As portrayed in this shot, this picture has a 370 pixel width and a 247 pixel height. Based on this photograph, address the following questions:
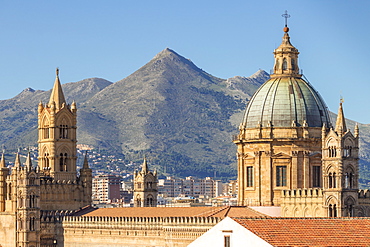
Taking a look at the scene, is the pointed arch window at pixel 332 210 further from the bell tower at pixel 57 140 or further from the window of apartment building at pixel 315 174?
the bell tower at pixel 57 140

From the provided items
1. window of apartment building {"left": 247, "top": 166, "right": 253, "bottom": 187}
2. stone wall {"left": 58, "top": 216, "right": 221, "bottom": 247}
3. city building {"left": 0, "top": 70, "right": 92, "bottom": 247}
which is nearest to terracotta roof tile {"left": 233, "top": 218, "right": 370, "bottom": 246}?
stone wall {"left": 58, "top": 216, "right": 221, "bottom": 247}

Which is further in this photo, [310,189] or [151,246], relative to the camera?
[151,246]

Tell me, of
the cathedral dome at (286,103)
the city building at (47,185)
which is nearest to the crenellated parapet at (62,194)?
the city building at (47,185)

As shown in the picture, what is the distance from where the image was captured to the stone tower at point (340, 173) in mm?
112062

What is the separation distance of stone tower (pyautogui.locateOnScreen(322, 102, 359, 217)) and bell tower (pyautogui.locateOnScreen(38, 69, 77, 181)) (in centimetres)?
5219

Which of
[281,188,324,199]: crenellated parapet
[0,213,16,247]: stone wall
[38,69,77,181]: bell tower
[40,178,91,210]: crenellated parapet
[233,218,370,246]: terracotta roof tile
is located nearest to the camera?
[233,218,370,246]: terracotta roof tile

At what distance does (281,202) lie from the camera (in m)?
123

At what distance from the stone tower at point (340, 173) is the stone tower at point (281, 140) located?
40.9 feet

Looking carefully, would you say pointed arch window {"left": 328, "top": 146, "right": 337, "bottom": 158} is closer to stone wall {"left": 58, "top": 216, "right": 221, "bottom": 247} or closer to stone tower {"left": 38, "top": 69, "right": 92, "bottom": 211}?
stone wall {"left": 58, "top": 216, "right": 221, "bottom": 247}

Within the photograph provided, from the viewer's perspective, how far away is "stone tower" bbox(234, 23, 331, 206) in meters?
127

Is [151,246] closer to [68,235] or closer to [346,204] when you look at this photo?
[68,235]

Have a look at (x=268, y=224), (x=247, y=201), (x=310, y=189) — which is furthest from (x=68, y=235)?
(x=268, y=224)

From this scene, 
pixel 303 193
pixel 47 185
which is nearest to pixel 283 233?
pixel 303 193

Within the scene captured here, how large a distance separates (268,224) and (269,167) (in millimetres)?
56396
